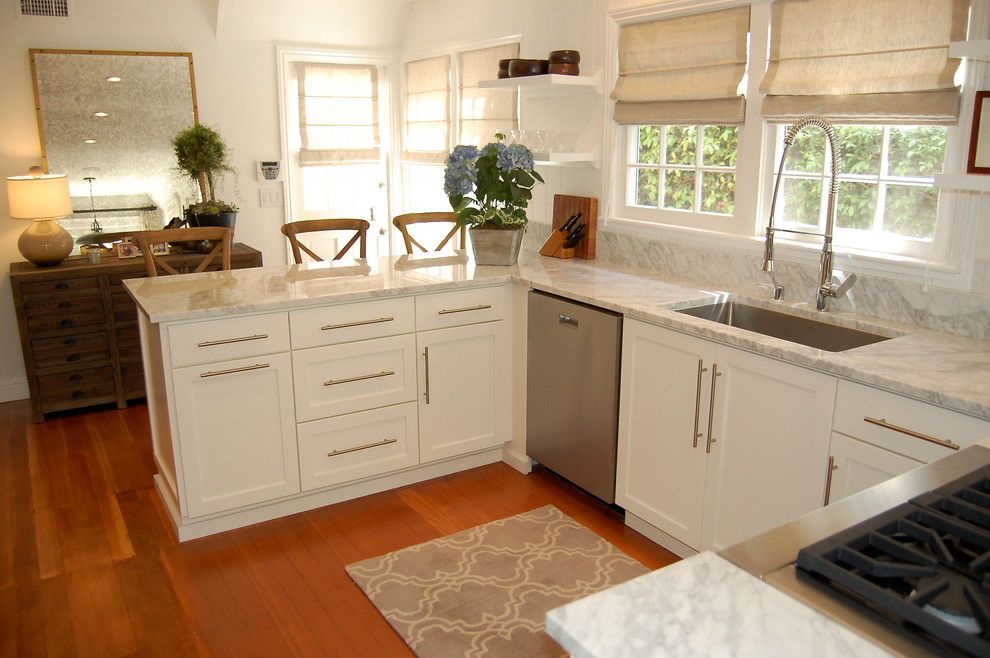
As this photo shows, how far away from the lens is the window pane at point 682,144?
342 cm

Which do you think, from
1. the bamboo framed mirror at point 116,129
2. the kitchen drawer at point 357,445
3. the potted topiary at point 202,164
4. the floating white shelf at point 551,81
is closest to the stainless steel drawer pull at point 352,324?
the kitchen drawer at point 357,445

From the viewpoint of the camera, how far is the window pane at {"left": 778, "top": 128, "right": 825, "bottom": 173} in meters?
2.89

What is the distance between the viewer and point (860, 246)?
2.77m

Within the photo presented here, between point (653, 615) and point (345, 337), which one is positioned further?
point (345, 337)

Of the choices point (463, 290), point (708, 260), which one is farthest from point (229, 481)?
point (708, 260)

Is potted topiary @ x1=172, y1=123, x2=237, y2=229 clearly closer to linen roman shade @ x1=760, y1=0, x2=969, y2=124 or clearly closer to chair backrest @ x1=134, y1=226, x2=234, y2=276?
chair backrest @ x1=134, y1=226, x2=234, y2=276

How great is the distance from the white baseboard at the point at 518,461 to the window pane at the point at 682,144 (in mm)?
1536

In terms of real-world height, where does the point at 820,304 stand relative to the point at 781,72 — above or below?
below

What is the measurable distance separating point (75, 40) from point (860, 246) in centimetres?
434

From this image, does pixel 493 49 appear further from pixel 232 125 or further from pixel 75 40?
pixel 75 40

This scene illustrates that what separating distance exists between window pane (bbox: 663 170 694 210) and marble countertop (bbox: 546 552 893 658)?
2.67 metres

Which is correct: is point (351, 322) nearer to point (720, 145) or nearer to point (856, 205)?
point (720, 145)

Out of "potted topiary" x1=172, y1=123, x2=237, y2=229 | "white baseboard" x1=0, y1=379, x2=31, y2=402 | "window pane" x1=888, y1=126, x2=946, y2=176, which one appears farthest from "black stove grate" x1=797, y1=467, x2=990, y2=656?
"white baseboard" x1=0, y1=379, x2=31, y2=402

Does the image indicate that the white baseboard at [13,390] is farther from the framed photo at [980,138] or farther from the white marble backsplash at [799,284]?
the framed photo at [980,138]
